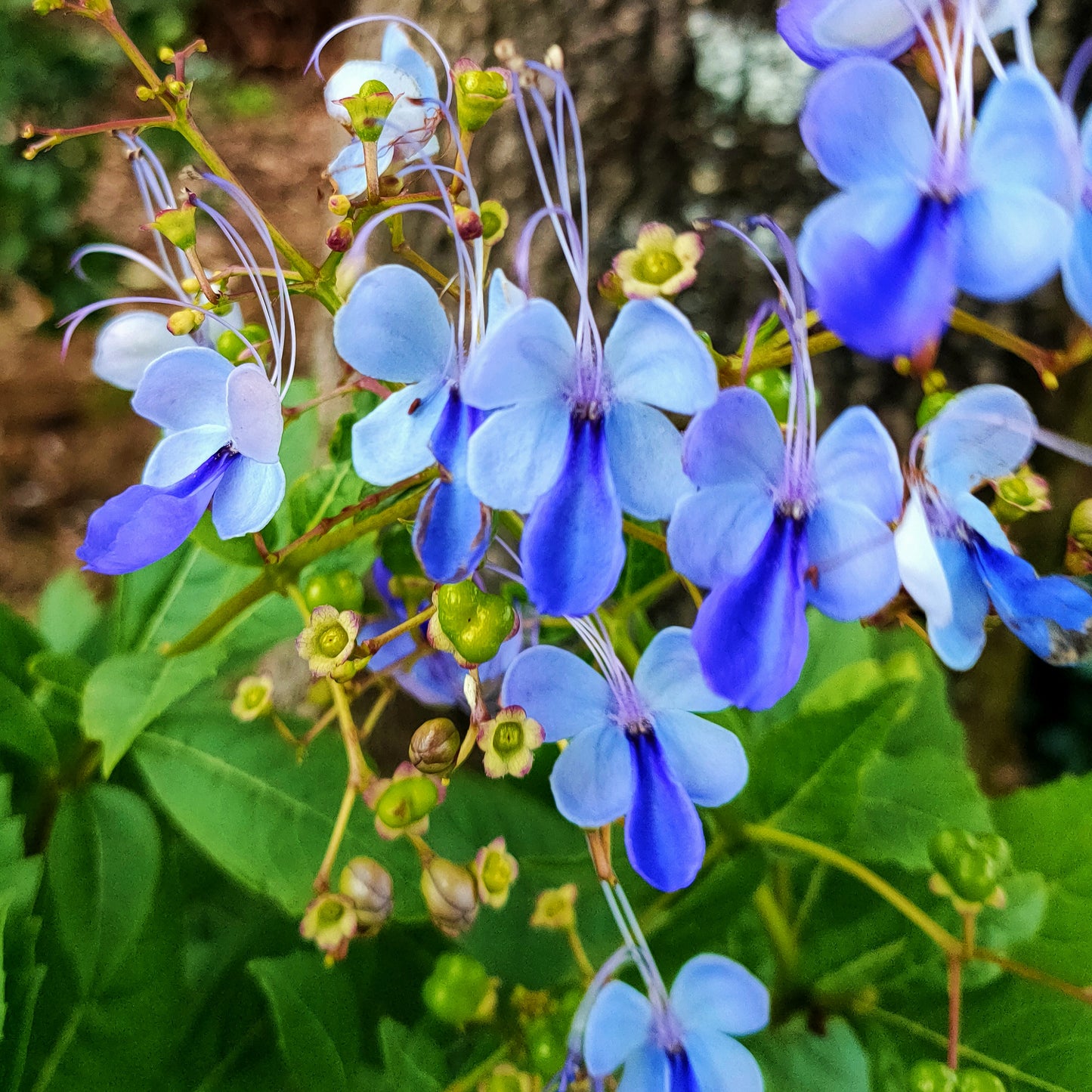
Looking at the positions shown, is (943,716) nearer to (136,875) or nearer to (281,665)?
(136,875)

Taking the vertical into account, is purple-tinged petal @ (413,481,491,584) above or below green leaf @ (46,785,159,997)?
above

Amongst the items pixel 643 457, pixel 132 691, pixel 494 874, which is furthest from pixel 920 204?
pixel 132 691

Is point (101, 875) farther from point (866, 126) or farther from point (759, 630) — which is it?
point (866, 126)

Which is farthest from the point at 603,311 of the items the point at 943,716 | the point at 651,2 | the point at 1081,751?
the point at 1081,751

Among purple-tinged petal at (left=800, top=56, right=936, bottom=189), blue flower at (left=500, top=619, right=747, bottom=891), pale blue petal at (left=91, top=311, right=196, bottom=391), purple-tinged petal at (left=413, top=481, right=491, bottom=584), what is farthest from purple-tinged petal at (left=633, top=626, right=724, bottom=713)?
pale blue petal at (left=91, top=311, right=196, bottom=391)

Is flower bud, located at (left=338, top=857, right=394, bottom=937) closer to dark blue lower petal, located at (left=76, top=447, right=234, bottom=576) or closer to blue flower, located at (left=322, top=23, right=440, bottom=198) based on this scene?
dark blue lower petal, located at (left=76, top=447, right=234, bottom=576)

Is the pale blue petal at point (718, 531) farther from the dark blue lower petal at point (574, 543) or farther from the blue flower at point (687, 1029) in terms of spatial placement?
the blue flower at point (687, 1029)
